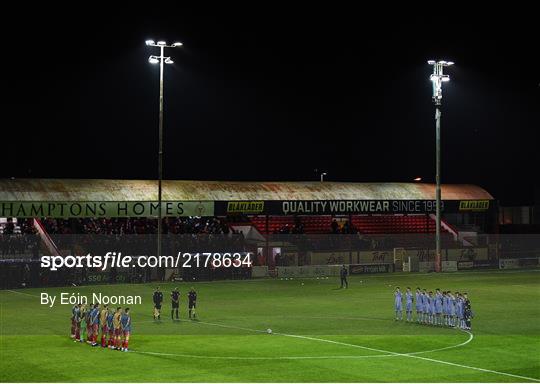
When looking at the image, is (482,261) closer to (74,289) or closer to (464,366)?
(74,289)

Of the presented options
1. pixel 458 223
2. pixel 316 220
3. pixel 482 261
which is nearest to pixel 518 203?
pixel 458 223

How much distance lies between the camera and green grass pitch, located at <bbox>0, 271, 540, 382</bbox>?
84.8 ft

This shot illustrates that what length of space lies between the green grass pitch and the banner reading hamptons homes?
8606 mm

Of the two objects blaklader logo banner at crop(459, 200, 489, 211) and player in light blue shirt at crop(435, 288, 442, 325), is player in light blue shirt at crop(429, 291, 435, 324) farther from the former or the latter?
blaklader logo banner at crop(459, 200, 489, 211)

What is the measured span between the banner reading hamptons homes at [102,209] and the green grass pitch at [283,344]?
8606 millimetres

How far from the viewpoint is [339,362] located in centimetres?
2784

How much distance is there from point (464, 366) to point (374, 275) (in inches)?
1524

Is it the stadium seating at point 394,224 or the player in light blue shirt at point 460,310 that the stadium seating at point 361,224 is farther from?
the player in light blue shirt at point 460,310

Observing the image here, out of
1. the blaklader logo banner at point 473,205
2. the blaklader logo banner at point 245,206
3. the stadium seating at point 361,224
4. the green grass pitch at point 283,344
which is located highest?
the blaklader logo banner at point 473,205

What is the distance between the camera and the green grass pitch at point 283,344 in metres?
25.9

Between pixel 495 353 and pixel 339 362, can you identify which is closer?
pixel 339 362

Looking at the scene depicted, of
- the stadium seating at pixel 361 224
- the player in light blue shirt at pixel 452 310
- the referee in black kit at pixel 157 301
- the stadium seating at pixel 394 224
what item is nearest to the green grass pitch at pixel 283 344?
the referee in black kit at pixel 157 301

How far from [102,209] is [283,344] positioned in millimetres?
31997

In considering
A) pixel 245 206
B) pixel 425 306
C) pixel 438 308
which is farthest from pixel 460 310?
pixel 245 206
